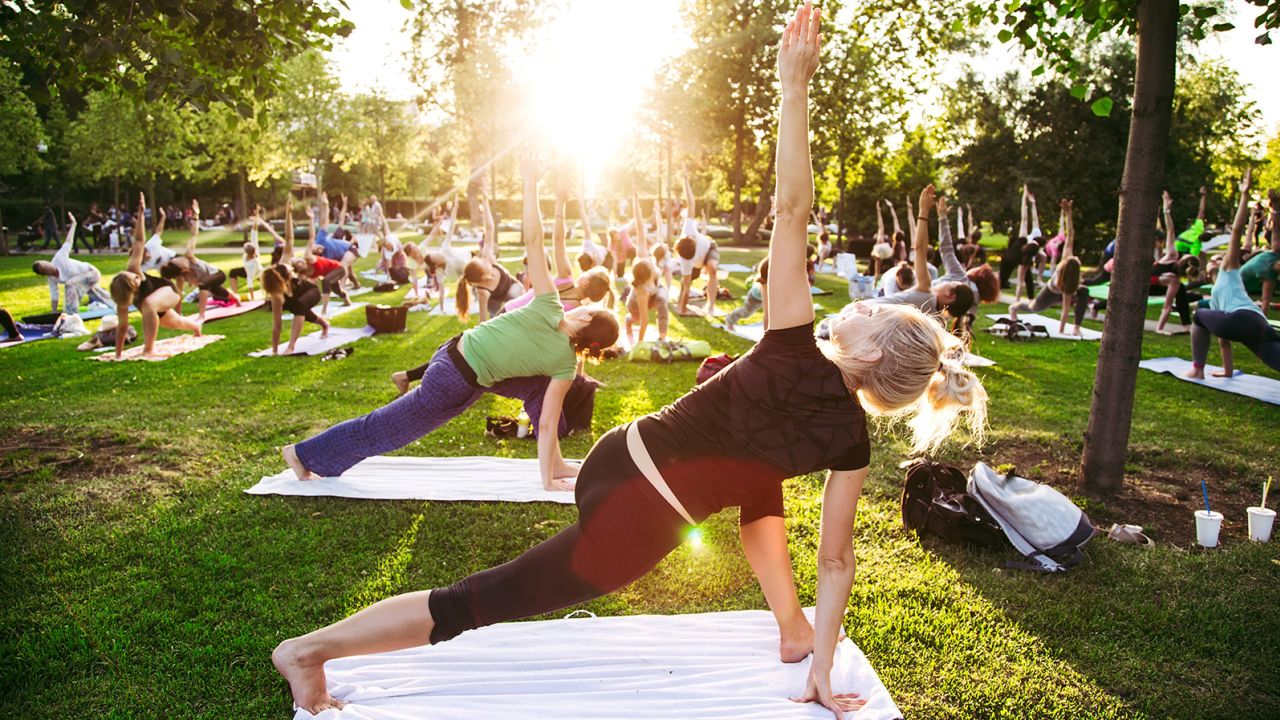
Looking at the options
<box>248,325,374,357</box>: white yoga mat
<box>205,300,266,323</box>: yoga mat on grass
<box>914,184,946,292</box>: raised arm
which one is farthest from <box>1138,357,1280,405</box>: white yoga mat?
<box>205,300,266,323</box>: yoga mat on grass

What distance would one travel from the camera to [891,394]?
257 centimetres

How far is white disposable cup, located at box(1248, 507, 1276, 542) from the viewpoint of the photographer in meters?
4.57

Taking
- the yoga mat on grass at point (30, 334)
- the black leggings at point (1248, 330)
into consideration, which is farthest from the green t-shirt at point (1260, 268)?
the yoga mat on grass at point (30, 334)

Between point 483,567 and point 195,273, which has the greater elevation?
point 195,273

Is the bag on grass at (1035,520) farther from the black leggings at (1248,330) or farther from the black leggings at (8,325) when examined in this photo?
the black leggings at (8,325)

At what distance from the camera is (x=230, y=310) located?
14.9 meters

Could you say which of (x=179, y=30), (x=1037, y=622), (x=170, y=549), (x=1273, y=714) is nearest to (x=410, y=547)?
(x=170, y=549)

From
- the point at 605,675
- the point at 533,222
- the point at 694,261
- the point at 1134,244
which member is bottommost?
the point at 605,675

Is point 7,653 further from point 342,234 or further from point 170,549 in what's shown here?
point 342,234

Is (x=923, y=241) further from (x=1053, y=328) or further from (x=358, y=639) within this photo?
(x=1053, y=328)

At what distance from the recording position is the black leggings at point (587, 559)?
254 cm

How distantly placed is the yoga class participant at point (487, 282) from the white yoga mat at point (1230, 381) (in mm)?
7564

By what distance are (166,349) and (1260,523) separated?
1241 cm

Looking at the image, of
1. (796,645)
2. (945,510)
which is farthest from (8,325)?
→ (945,510)
